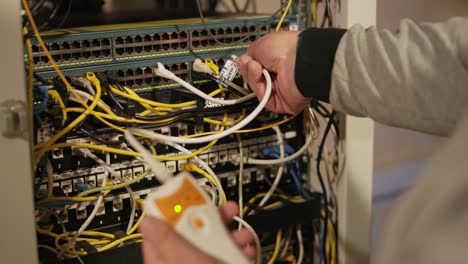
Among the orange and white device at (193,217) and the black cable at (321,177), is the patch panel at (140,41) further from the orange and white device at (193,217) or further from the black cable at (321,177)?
the orange and white device at (193,217)

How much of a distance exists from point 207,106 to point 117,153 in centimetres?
17

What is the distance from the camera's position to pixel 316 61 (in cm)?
100

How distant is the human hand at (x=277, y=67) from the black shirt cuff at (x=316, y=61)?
0.02 meters

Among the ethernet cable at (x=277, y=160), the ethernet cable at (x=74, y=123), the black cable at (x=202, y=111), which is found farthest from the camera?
the ethernet cable at (x=277, y=160)

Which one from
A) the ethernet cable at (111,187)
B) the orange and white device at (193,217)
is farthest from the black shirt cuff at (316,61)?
the orange and white device at (193,217)

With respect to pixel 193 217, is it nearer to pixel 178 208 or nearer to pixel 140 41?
pixel 178 208

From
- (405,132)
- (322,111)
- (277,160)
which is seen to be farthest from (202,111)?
(405,132)

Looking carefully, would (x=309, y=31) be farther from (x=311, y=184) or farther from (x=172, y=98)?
(x=311, y=184)

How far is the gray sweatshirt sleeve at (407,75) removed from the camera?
85cm

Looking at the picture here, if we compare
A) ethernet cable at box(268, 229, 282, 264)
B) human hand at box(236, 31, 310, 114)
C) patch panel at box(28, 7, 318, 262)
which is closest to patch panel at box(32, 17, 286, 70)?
patch panel at box(28, 7, 318, 262)

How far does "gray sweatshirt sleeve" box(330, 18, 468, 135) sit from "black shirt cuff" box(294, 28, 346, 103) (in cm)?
1

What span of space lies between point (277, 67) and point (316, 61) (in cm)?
8

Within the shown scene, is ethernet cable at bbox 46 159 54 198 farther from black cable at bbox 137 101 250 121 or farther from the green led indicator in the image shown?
the green led indicator

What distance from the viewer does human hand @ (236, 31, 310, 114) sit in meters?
1.04
